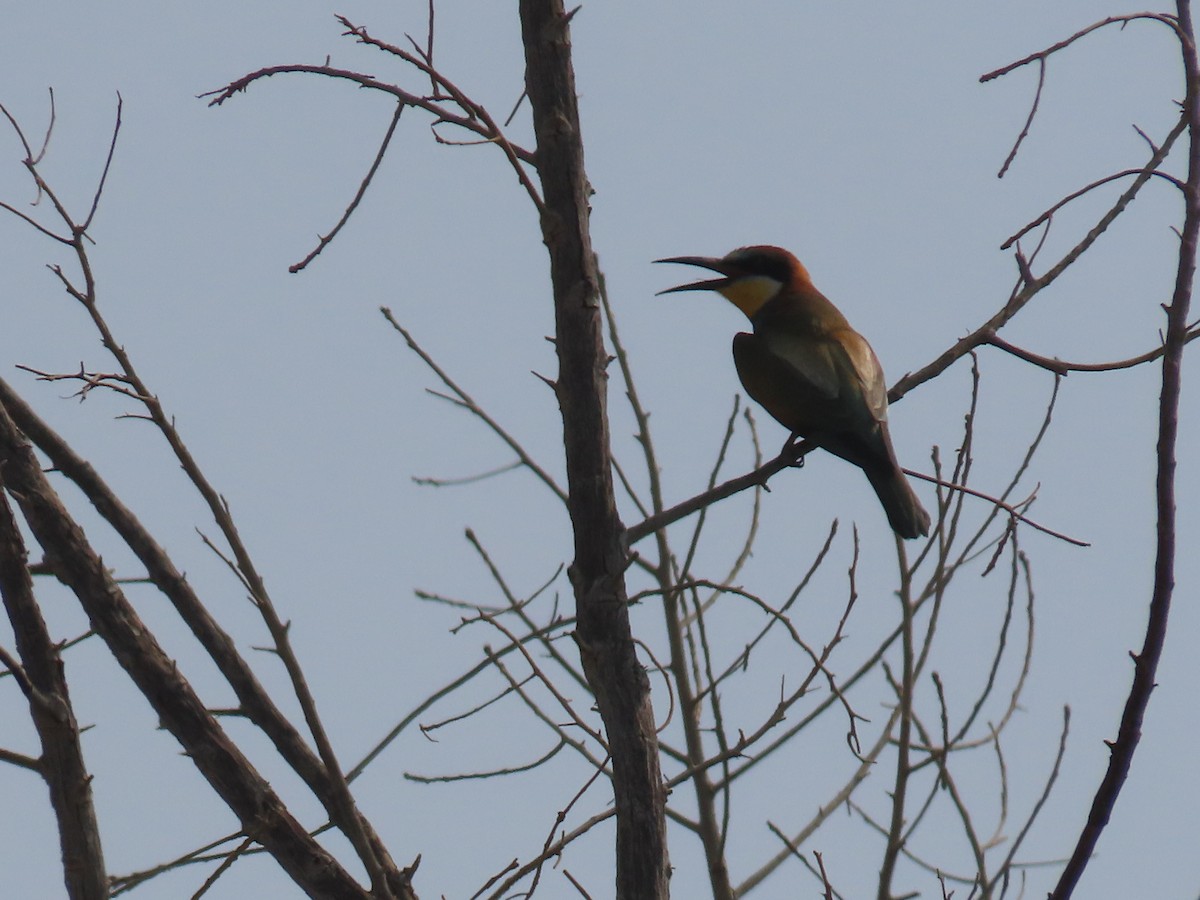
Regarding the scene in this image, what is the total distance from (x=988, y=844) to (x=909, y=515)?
974 mm

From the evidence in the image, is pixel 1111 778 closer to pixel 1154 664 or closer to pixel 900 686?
pixel 1154 664

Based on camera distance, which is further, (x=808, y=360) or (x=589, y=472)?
(x=808, y=360)

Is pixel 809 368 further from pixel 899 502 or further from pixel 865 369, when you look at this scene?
pixel 899 502

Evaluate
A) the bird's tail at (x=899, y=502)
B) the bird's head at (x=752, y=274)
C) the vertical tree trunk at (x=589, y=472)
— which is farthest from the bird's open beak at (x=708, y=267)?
the vertical tree trunk at (x=589, y=472)

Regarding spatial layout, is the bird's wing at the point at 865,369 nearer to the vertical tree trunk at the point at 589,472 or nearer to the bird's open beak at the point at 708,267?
the bird's open beak at the point at 708,267

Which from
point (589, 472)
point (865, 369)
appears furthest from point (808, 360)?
point (589, 472)

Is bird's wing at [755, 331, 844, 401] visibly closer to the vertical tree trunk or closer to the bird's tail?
the bird's tail

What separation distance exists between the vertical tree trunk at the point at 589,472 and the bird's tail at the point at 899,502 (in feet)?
5.25

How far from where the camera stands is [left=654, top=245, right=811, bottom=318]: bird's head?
18.4ft

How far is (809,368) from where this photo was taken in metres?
4.82

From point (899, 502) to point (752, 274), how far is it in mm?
1559

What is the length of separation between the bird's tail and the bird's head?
4.05 ft

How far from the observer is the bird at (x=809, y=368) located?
14.7 feet

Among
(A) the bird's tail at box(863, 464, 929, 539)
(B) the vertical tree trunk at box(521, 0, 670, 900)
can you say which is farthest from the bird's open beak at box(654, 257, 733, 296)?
(B) the vertical tree trunk at box(521, 0, 670, 900)
